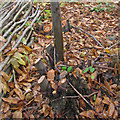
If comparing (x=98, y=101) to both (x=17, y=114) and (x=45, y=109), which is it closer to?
(x=45, y=109)

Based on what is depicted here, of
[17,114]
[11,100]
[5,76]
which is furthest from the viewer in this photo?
[5,76]

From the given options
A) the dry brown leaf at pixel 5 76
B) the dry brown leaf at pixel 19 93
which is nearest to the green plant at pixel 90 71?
the dry brown leaf at pixel 19 93

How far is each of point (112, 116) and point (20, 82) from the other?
1729mm

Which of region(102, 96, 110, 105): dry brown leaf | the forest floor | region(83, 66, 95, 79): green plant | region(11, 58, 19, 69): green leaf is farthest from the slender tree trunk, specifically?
region(102, 96, 110, 105): dry brown leaf

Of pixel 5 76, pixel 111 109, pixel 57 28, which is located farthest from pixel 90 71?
pixel 5 76

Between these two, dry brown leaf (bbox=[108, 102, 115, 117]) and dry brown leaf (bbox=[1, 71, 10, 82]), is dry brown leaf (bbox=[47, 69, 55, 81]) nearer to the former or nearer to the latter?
dry brown leaf (bbox=[1, 71, 10, 82])

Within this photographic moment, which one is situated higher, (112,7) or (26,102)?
(112,7)

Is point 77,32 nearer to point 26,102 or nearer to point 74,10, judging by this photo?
point 74,10

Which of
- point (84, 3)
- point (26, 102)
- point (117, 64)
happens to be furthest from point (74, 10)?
point (26, 102)

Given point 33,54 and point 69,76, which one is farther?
point 33,54

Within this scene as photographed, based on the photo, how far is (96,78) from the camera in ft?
7.34

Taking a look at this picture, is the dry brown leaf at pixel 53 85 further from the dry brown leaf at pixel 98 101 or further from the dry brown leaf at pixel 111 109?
the dry brown leaf at pixel 111 109

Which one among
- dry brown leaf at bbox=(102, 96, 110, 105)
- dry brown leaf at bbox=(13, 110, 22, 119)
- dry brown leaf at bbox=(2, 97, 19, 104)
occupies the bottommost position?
dry brown leaf at bbox=(102, 96, 110, 105)

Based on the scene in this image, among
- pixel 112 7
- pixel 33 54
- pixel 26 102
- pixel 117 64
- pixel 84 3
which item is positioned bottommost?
pixel 26 102
